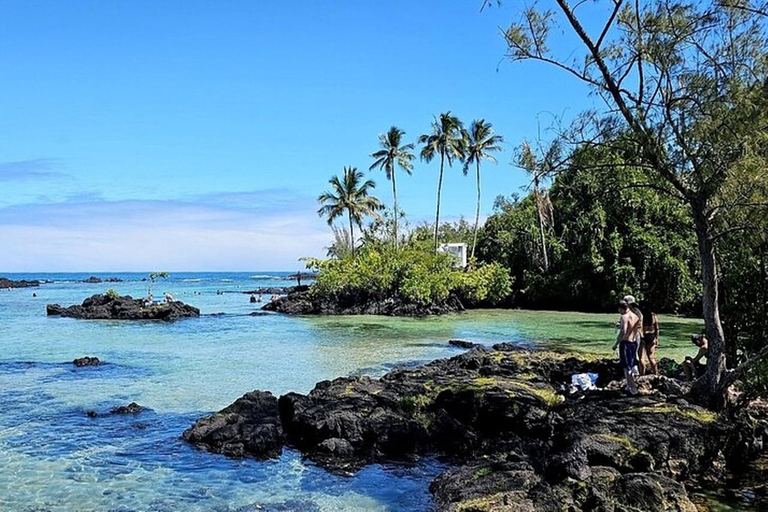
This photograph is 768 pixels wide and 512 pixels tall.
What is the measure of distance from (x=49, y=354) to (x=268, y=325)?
1261cm

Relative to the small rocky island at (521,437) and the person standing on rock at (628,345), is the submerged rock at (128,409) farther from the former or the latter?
the person standing on rock at (628,345)

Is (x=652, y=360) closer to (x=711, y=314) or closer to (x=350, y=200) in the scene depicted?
(x=711, y=314)

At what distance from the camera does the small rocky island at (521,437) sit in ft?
25.3

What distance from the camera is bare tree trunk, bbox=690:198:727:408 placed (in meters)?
10.9

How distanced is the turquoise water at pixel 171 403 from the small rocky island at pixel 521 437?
575 mm

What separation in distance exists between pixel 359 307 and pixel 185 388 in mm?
25974

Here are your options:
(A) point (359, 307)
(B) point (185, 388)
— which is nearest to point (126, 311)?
(A) point (359, 307)

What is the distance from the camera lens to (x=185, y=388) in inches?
678

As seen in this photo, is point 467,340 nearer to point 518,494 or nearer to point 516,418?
point 516,418

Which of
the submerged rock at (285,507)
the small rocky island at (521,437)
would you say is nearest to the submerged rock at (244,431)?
the small rocky island at (521,437)

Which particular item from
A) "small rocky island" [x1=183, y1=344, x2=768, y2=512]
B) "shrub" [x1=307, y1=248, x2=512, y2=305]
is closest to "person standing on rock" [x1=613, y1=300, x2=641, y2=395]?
"small rocky island" [x1=183, y1=344, x2=768, y2=512]

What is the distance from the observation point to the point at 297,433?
11672 mm

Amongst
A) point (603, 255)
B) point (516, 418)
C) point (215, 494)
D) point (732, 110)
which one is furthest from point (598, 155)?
point (603, 255)

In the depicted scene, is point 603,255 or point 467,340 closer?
point 467,340
